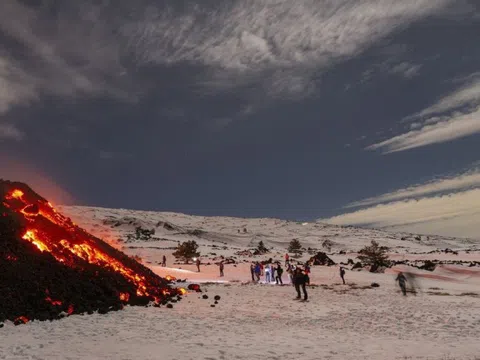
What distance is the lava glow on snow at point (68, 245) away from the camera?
23281 mm

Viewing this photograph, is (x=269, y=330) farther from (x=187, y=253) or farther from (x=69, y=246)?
(x=187, y=253)

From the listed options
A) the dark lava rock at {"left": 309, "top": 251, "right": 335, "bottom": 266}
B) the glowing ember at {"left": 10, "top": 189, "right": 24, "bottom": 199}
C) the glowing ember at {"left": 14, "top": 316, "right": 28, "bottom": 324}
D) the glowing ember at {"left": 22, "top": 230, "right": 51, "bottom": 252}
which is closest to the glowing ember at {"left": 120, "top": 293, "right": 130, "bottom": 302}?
the glowing ember at {"left": 22, "top": 230, "right": 51, "bottom": 252}

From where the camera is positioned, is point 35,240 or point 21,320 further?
point 35,240

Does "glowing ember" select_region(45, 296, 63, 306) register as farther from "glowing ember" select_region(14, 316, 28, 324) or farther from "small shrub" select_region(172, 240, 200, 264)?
"small shrub" select_region(172, 240, 200, 264)

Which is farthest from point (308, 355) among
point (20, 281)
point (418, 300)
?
point (418, 300)

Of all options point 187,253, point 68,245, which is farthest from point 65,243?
point 187,253

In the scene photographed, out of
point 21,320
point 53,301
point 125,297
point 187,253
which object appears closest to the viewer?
point 21,320

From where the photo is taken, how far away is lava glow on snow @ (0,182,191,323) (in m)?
23.3

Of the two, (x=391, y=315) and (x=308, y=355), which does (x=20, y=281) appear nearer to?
(x=308, y=355)

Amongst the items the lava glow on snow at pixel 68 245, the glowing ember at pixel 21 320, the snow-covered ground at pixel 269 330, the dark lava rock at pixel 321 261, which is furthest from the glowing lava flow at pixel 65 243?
the dark lava rock at pixel 321 261

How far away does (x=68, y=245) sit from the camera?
2489 cm

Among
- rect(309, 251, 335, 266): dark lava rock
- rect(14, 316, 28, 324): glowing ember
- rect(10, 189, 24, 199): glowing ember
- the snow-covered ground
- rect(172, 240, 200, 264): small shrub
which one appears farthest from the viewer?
rect(172, 240, 200, 264): small shrub

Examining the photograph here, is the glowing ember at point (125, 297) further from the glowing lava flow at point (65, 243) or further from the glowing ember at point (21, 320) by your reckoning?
the glowing ember at point (21, 320)

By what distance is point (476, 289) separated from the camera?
36781mm
